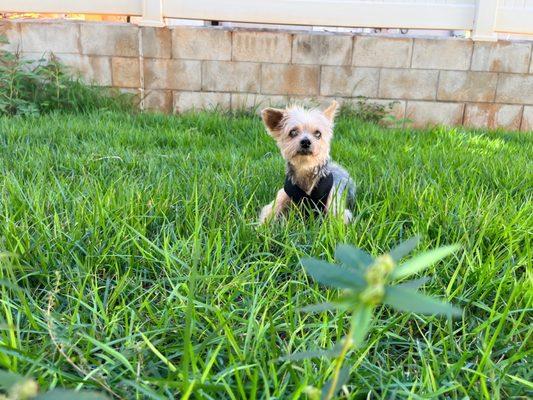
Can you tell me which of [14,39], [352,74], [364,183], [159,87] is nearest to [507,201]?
[364,183]

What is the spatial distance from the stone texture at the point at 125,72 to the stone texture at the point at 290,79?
1.55 metres

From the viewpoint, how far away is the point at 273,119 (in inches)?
123

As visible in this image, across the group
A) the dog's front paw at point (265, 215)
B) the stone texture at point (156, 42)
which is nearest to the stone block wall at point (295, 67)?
the stone texture at point (156, 42)

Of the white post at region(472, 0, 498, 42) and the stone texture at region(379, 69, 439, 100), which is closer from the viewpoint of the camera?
the white post at region(472, 0, 498, 42)

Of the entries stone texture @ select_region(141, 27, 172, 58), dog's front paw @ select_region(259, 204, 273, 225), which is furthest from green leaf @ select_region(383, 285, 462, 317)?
stone texture @ select_region(141, 27, 172, 58)

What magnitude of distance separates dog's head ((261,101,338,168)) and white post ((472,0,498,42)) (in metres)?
3.36

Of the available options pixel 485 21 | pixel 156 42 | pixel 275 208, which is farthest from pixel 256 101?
pixel 275 208

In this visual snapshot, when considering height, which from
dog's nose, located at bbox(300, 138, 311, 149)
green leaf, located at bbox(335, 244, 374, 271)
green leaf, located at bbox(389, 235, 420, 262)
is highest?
green leaf, located at bbox(389, 235, 420, 262)

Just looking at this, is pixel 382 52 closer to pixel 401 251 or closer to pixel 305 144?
pixel 305 144

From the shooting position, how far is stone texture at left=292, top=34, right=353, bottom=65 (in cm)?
546

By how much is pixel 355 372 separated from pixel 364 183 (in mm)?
1836

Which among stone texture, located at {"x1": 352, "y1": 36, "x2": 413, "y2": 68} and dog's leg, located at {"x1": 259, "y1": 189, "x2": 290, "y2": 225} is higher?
stone texture, located at {"x1": 352, "y1": 36, "x2": 413, "y2": 68}

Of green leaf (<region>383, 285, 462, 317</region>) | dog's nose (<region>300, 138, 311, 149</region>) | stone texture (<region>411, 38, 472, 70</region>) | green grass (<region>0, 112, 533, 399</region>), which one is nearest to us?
green leaf (<region>383, 285, 462, 317</region>)

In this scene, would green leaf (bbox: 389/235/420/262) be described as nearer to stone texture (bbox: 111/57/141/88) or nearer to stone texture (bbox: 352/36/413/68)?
stone texture (bbox: 352/36/413/68)
